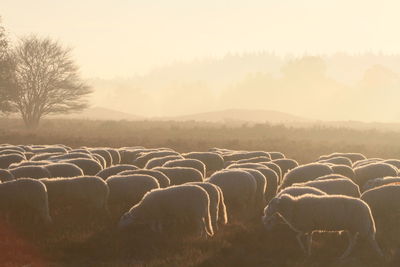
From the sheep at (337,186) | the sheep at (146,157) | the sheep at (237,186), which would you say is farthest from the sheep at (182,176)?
the sheep at (146,157)

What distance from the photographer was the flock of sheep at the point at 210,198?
10.1 metres

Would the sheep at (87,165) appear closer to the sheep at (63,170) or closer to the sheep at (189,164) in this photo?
the sheep at (63,170)

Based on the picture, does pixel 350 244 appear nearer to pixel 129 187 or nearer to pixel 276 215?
pixel 276 215

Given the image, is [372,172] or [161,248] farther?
[372,172]

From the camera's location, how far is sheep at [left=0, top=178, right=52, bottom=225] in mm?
12047

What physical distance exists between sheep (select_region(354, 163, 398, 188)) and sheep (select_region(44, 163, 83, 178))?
8530 mm

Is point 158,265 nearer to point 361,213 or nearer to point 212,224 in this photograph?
point 212,224

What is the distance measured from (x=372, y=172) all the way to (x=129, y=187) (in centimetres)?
772

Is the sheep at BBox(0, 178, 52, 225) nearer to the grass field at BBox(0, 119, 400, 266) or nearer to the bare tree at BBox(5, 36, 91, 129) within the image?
the grass field at BBox(0, 119, 400, 266)

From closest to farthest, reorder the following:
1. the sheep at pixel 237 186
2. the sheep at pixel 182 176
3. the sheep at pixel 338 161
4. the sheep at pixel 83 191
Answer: the sheep at pixel 83 191
the sheep at pixel 237 186
the sheep at pixel 182 176
the sheep at pixel 338 161

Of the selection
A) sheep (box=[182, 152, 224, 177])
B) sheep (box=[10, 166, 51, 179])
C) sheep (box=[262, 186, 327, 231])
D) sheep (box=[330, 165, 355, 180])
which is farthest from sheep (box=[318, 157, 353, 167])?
sheep (box=[10, 166, 51, 179])

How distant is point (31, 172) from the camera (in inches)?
564

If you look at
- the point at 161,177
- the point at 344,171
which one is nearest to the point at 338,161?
the point at 344,171

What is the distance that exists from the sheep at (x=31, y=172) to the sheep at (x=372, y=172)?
9.37 metres
